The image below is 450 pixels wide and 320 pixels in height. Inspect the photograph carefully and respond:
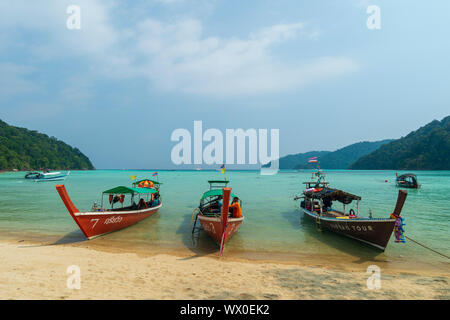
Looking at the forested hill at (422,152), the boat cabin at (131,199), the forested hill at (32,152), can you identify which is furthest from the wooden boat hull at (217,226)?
the forested hill at (422,152)

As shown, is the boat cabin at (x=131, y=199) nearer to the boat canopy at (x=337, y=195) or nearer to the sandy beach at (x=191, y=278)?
the sandy beach at (x=191, y=278)

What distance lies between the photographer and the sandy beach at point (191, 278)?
6242mm

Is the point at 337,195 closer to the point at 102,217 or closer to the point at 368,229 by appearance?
the point at 368,229

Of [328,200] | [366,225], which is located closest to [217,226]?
[366,225]

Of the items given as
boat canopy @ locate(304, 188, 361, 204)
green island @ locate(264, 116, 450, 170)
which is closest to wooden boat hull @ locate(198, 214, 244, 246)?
boat canopy @ locate(304, 188, 361, 204)

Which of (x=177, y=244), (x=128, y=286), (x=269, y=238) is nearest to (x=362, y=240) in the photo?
(x=269, y=238)

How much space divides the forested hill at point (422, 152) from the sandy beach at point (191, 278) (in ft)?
498

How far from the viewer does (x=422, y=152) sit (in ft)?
415

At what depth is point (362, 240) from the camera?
1227 cm

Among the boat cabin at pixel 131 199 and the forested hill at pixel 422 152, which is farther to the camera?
the forested hill at pixel 422 152

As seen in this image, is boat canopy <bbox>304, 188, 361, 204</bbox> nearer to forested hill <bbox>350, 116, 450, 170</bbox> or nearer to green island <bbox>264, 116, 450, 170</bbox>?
green island <bbox>264, 116, 450, 170</bbox>

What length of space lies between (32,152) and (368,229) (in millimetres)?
171648

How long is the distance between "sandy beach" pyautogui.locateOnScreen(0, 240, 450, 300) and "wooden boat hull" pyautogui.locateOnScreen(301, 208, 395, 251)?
181 centimetres
